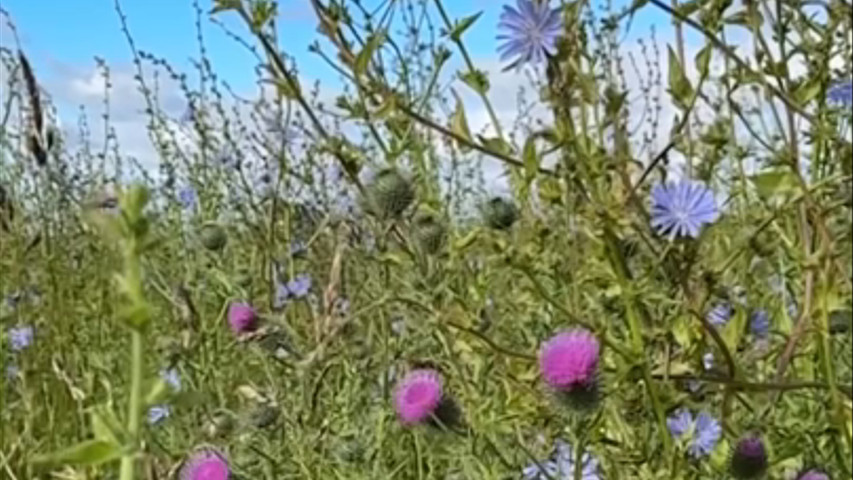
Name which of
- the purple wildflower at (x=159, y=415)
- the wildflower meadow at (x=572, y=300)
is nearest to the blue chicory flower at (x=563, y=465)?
the wildflower meadow at (x=572, y=300)

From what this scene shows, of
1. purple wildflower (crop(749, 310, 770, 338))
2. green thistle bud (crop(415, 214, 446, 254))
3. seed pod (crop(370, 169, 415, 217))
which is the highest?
seed pod (crop(370, 169, 415, 217))

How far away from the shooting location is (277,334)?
1348 mm

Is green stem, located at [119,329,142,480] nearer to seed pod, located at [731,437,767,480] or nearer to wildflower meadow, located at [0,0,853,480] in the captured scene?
wildflower meadow, located at [0,0,853,480]

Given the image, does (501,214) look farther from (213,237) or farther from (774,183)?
(213,237)

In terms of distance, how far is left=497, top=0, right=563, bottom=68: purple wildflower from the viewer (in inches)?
36.8

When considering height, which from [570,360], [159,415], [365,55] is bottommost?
[159,415]

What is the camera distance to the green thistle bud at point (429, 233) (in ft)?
3.69

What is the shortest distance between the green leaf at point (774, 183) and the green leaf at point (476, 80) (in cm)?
31

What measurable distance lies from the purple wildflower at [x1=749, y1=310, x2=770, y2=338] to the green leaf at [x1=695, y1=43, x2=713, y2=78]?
218mm

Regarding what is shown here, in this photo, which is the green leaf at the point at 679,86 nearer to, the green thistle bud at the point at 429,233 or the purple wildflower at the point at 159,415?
the green thistle bud at the point at 429,233

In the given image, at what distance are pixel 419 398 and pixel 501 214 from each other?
0.48 ft

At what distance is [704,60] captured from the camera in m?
0.97

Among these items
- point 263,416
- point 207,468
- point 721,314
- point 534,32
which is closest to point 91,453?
point 534,32

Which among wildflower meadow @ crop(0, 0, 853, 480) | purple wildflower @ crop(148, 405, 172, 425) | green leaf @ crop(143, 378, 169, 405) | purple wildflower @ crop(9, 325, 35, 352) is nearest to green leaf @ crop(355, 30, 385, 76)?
wildflower meadow @ crop(0, 0, 853, 480)
